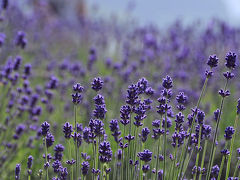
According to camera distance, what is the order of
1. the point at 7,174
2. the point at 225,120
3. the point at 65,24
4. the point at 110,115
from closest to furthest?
1. the point at 7,174
2. the point at 110,115
3. the point at 225,120
4. the point at 65,24

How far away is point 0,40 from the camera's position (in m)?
3.62

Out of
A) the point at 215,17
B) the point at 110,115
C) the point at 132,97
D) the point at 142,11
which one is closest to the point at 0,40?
the point at 110,115

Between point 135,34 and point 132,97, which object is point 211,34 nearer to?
point 135,34

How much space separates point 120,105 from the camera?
3.67 meters

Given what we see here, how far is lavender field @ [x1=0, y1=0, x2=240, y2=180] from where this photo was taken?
1.83 m

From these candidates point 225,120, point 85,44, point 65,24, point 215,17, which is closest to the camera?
point 225,120

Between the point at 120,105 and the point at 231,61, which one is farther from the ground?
the point at 120,105

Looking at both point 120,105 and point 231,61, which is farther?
point 120,105

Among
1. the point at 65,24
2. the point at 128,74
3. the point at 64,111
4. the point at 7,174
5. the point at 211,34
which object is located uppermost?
the point at 65,24

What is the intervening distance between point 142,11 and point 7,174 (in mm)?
11392

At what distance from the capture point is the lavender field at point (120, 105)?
1.83 metres

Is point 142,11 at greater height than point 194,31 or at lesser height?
greater

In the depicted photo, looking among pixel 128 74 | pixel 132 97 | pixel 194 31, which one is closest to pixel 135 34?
pixel 194 31

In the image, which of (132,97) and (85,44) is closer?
(132,97)
